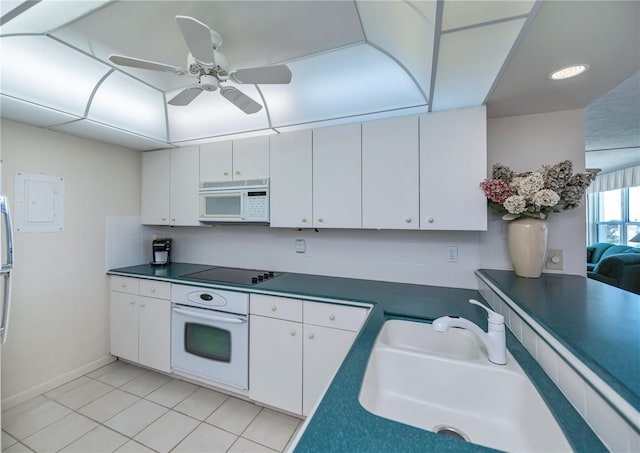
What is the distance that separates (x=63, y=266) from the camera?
7.75ft

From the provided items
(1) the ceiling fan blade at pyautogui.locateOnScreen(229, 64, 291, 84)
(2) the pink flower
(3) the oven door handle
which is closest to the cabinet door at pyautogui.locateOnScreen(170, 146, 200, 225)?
(3) the oven door handle

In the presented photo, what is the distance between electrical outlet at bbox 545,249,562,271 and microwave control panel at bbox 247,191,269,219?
2077mm

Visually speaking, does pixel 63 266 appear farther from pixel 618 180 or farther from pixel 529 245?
pixel 618 180

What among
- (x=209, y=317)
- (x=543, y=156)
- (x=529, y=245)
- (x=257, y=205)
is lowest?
(x=209, y=317)

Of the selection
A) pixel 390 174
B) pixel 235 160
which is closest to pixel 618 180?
pixel 390 174

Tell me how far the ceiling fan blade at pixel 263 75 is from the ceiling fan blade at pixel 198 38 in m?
0.14

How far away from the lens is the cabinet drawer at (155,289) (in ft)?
7.70

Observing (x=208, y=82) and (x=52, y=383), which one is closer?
(x=208, y=82)

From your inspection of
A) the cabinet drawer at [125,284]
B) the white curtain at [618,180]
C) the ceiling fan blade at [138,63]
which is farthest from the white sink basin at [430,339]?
the white curtain at [618,180]

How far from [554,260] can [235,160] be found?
2554 millimetres

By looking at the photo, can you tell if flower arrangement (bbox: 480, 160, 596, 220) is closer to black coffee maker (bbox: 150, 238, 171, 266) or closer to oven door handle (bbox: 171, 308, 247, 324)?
oven door handle (bbox: 171, 308, 247, 324)

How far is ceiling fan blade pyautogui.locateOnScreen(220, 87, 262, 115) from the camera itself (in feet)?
5.12

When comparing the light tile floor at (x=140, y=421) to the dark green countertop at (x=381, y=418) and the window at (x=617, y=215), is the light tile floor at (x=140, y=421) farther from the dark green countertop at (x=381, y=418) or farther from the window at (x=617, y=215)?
the window at (x=617, y=215)

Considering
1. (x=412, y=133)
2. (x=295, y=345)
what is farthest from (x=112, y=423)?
(x=412, y=133)
